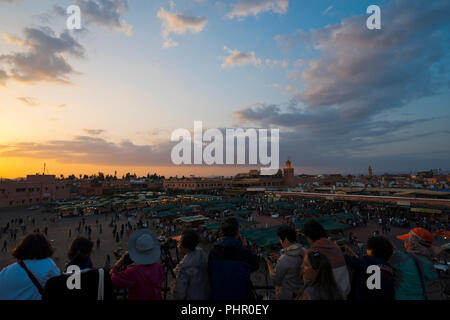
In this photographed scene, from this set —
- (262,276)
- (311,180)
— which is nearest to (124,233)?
→ (262,276)

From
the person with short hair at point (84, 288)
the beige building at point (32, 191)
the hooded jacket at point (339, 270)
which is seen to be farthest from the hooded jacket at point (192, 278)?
the beige building at point (32, 191)

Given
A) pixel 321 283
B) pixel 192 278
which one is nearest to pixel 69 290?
pixel 192 278

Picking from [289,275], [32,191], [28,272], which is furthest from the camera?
[32,191]

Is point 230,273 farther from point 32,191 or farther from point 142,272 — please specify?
point 32,191

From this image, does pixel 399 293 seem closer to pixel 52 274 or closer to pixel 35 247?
pixel 52 274

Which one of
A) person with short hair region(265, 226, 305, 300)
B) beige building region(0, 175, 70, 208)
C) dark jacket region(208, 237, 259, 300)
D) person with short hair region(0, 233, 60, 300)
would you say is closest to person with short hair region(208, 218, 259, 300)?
dark jacket region(208, 237, 259, 300)

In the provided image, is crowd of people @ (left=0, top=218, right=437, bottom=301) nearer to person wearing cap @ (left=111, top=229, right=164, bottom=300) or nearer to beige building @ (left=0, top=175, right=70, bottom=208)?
person wearing cap @ (left=111, top=229, right=164, bottom=300)

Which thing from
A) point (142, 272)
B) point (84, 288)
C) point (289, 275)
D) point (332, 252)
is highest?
point (332, 252)
